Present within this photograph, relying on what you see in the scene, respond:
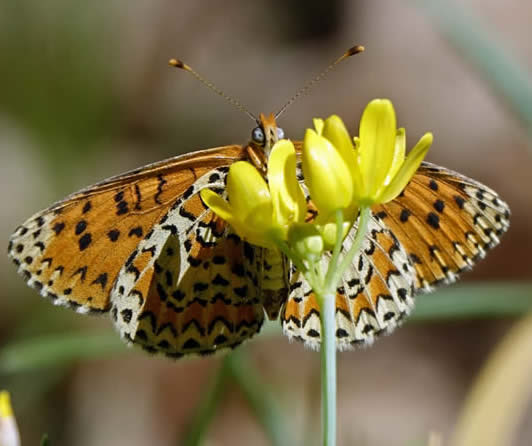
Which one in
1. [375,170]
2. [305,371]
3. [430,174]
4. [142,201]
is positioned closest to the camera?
[375,170]

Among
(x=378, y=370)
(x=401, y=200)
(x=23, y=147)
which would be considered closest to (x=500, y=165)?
(x=378, y=370)

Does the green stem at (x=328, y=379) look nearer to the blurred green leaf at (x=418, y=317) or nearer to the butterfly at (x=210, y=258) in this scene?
the butterfly at (x=210, y=258)

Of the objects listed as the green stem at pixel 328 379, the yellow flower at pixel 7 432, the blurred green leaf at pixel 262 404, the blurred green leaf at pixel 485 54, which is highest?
the blurred green leaf at pixel 485 54

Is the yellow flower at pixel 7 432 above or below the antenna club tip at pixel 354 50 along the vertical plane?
below

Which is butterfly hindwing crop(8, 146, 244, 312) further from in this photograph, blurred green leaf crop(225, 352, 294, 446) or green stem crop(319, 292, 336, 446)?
green stem crop(319, 292, 336, 446)

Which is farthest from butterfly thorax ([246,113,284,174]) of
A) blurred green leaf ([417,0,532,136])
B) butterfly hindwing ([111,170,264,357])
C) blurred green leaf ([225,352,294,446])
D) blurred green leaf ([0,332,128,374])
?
blurred green leaf ([417,0,532,136])

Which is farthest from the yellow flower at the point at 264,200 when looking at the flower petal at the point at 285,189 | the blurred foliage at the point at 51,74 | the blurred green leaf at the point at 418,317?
the blurred foliage at the point at 51,74

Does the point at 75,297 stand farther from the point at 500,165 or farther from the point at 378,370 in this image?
the point at 500,165
